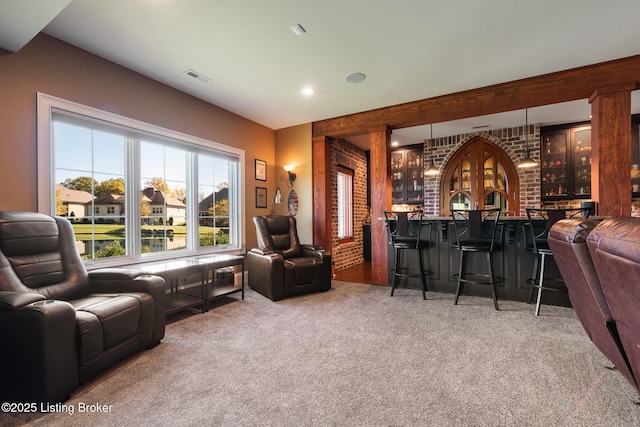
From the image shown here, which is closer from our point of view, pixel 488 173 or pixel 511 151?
pixel 511 151

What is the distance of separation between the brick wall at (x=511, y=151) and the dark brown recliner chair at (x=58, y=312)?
563cm

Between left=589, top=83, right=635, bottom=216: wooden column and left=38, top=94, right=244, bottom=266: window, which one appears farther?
left=589, top=83, right=635, bottom=216: wooden column

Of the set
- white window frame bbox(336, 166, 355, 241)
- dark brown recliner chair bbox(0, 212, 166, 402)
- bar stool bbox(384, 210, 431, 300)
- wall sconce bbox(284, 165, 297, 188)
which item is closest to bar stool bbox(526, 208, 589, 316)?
bar stool bbox(384, 210, 431, 300)

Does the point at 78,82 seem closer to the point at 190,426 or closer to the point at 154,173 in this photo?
the point at 154,173

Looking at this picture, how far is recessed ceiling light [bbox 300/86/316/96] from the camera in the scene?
3.65 meters

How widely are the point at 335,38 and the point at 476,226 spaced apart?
2.53m

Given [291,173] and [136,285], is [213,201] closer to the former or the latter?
[291,173]

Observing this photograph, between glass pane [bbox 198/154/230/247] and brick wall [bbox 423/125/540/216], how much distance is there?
169 inches

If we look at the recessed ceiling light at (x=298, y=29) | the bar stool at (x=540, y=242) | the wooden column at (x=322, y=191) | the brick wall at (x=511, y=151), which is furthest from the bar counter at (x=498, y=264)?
the recessed ceiling light at (x=298, y=29)

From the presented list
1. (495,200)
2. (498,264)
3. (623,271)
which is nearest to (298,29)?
(623,271)

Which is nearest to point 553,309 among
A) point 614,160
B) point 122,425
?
point 614,160

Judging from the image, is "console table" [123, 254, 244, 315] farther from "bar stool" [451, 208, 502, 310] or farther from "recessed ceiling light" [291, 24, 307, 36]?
"bar stool" [451, 208, 502, 310]

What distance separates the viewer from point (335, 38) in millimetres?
2623

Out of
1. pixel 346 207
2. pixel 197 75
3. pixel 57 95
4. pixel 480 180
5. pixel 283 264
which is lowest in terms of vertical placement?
pixel 283 264
